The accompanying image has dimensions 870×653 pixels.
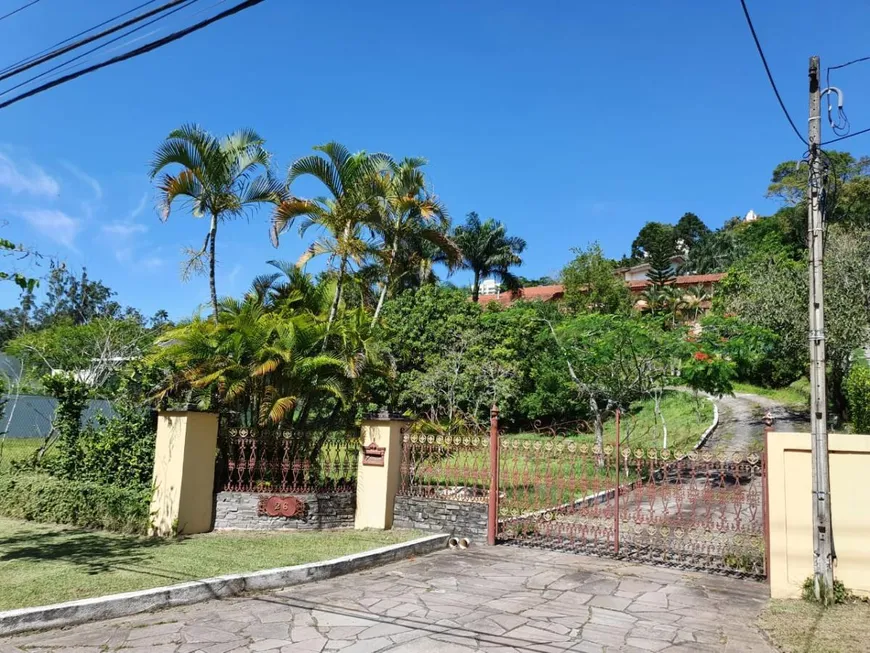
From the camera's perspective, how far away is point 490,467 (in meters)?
9.31

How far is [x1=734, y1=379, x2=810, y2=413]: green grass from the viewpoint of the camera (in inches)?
974

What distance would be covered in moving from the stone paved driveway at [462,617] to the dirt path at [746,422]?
33.2 feet

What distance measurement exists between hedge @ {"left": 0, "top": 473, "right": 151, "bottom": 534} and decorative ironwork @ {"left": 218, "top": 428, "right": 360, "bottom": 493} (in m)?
1.27

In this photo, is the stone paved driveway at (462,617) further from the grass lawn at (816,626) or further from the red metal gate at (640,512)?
the red metal gate at (640,512)

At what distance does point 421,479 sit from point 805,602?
17.5ft

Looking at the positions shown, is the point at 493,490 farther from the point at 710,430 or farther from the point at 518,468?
the point at 710,430

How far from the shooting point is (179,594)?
6012 millimetres

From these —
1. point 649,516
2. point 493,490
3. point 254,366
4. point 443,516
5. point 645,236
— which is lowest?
point 443,516

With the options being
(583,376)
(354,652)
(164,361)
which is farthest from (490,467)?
(583,376)

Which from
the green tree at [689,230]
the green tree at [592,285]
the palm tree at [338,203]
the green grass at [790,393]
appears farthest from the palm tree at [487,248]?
the green tree at [689,230]

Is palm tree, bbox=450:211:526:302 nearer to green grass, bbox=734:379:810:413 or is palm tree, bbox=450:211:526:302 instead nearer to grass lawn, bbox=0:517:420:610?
green grass, bbox=734:379:810:413

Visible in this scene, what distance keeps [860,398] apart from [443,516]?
11148mm

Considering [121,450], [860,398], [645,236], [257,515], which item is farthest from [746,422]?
[645,236]

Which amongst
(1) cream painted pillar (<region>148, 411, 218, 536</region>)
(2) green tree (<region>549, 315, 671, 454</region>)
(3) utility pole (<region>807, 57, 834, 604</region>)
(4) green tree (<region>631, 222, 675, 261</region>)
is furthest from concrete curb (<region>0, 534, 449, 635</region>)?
(4) green tree (<region>631, 222, 675, 261</region>)
